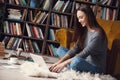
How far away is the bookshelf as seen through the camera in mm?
4602

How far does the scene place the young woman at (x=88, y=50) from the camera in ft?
9.00

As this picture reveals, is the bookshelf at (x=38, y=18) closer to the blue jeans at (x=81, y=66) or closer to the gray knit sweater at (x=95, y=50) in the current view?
the gray knit sweater at (x=95, y=50)

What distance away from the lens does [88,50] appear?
2.79 m

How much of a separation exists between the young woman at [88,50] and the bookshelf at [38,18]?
1.50 metres

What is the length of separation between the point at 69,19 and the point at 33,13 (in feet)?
2.04

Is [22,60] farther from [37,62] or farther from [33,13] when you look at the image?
[33,13]

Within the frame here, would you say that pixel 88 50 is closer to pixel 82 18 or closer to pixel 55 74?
pixel 82 18

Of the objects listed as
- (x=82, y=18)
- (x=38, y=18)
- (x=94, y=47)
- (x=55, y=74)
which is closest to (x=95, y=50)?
(x=94, y=47)

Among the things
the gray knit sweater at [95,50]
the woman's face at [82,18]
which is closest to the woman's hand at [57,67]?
the gray knit sweater at [95,50]

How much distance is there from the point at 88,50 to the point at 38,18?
2016 millimetres

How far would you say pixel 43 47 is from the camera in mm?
4668

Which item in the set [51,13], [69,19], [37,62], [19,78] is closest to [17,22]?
[51,13]

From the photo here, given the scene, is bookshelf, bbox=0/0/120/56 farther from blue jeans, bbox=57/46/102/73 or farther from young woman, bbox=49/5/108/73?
blue jeans, bbox=57/46/102/73

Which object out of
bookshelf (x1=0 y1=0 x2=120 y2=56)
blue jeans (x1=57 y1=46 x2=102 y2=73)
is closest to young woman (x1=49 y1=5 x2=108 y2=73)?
blue jeans (x1=57 y1=46 x2=102 y2=73)
